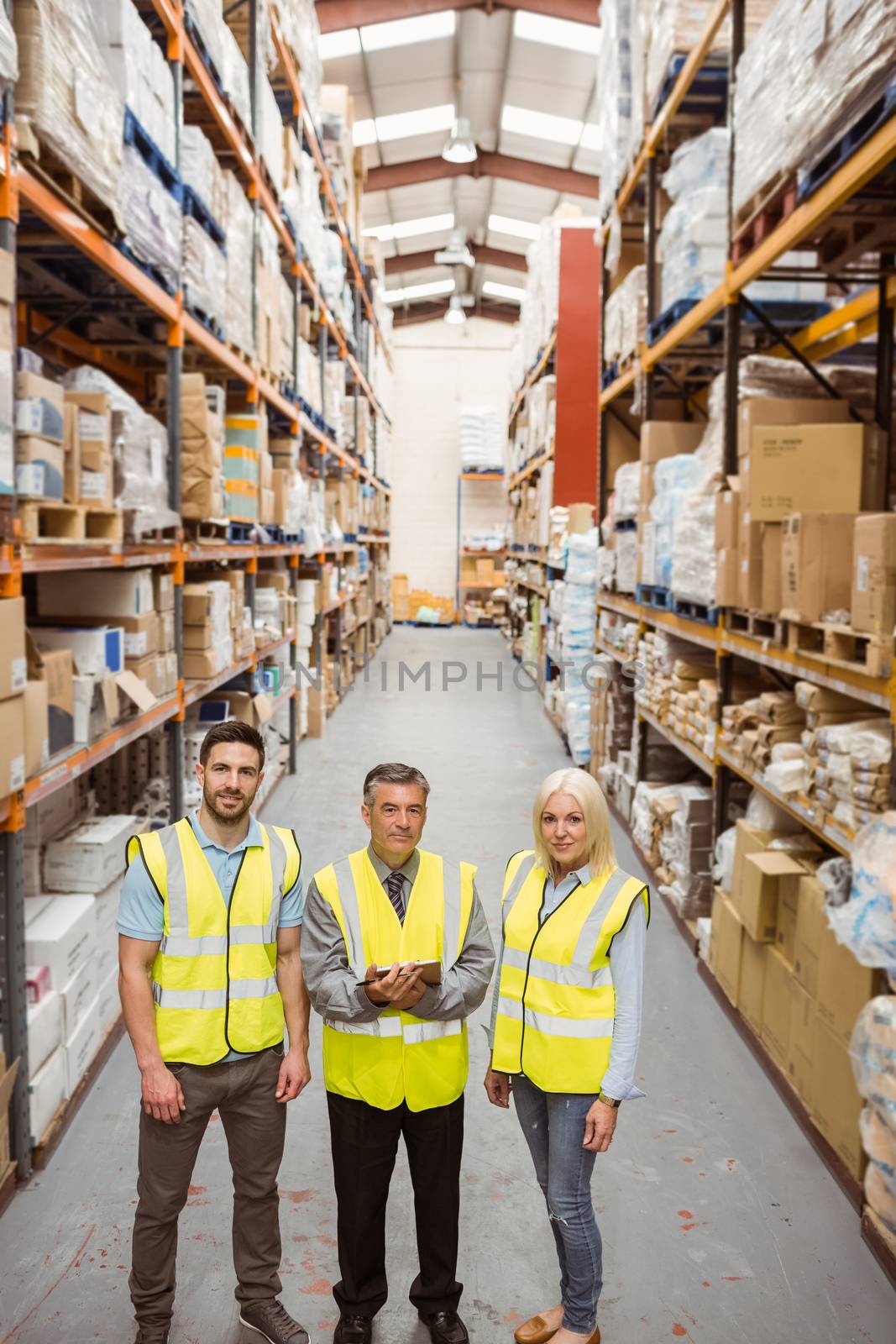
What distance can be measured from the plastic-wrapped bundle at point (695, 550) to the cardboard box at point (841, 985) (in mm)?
1920

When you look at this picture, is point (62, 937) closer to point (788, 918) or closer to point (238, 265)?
point (788, 918)

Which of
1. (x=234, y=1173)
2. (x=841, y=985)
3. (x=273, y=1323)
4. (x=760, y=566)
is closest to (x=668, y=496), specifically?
(x=760, y=566)

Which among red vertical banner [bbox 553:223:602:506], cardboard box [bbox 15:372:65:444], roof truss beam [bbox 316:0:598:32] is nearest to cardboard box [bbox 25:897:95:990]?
cardboard box [bbox 15:372:65:444]

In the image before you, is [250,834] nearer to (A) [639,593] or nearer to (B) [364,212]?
(A) [639,593]

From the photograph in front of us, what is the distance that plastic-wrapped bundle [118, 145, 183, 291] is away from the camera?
4062 mm

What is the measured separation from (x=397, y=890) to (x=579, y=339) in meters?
9.45

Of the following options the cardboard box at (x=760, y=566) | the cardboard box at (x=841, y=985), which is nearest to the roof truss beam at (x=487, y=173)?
the cardboard box at (x=760, y=566)

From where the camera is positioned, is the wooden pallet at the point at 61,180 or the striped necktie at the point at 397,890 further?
the wooden pallet at the point at 61,180

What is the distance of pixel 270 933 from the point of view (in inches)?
94.7

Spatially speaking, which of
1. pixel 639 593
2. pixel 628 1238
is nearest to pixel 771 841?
pixel 628 1238

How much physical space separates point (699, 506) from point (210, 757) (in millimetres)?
3479

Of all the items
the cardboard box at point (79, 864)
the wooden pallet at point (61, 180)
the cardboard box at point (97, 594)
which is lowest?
the cardboard box at point (79, 864)

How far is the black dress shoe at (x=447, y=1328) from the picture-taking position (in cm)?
248

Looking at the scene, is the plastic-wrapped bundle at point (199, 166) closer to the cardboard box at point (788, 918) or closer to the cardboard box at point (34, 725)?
the cardboard box at point (34, 725)
